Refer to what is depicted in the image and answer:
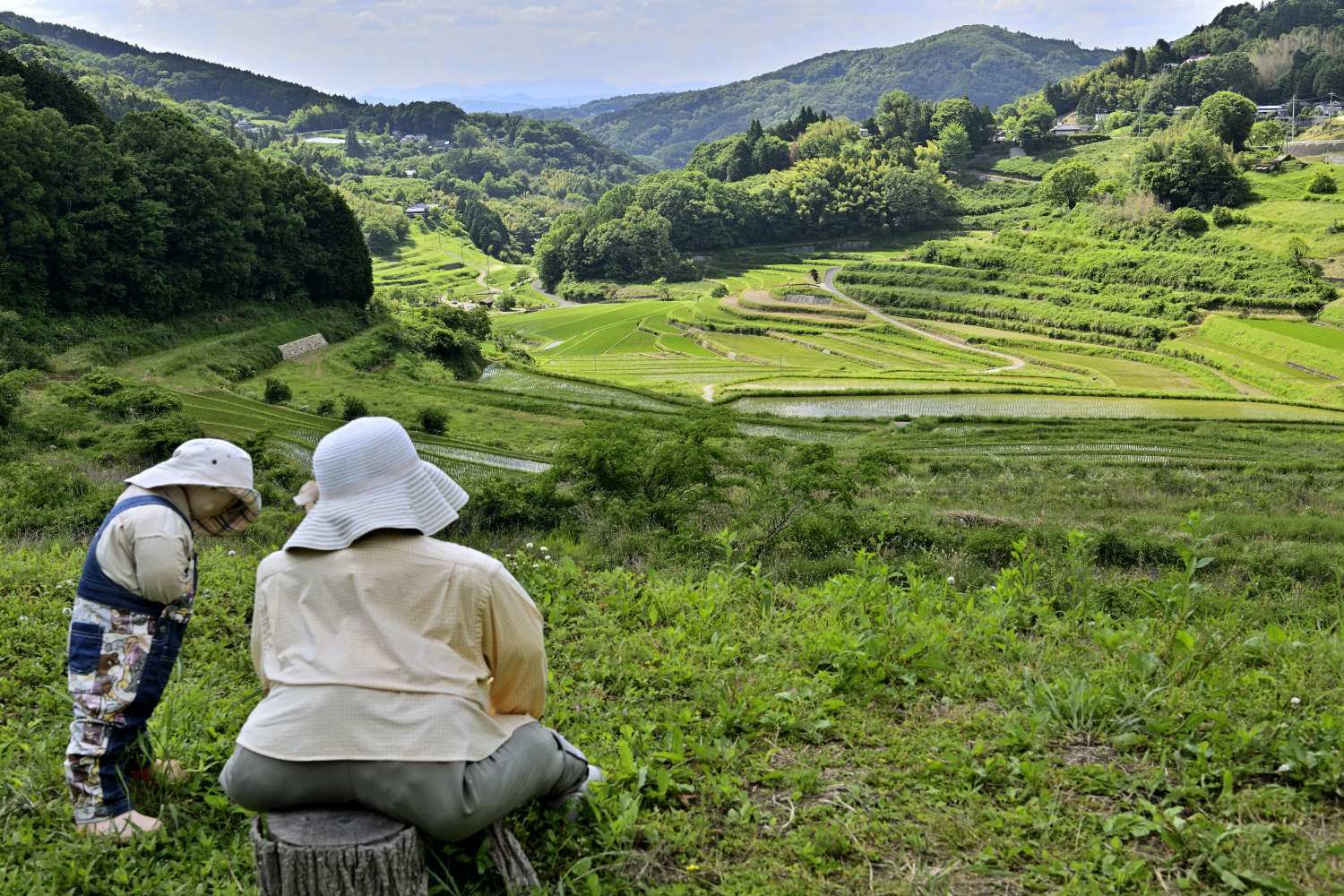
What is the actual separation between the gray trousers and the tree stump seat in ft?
0.22

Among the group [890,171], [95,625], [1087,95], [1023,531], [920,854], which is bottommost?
[1023,531]

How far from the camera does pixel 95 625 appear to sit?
438cm

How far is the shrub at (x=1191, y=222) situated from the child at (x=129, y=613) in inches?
3606

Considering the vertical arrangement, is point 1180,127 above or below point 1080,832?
above

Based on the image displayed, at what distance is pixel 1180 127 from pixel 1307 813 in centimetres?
12908

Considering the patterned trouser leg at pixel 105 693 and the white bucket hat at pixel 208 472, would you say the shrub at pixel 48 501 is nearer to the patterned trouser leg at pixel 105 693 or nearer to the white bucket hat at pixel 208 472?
the patterned trouser leg at pixel 105 693

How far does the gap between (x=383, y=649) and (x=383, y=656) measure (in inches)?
1.0

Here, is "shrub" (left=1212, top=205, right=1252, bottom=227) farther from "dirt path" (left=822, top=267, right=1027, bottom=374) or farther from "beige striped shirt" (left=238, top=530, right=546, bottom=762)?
"beige striped shirt" (left=238, top=530, right=546, bottom=762)

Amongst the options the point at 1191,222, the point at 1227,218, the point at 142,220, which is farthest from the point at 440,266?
the point at 1227,218

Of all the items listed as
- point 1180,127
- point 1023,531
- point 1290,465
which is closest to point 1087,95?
point 1180,127

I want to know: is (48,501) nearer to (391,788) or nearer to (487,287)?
(391,788)

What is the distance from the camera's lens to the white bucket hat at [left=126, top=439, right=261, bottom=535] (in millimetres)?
4422

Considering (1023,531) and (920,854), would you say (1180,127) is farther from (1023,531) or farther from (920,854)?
(920,854)

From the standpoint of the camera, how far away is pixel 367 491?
11.9ft
